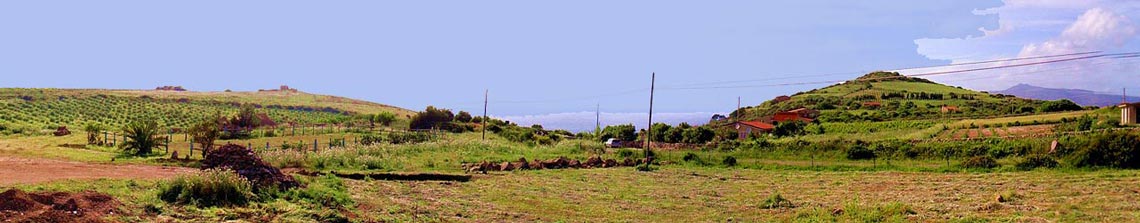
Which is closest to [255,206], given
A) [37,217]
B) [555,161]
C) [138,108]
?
[37,217]

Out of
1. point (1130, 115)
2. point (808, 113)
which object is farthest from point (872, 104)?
point (1130, 115)

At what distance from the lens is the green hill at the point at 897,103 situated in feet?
275

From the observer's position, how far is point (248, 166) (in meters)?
19.1

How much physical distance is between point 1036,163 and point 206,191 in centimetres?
3408

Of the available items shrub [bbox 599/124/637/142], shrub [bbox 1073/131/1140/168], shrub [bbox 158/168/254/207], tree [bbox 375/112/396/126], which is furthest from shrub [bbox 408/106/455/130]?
shrub [bbox 158/168/254/207]

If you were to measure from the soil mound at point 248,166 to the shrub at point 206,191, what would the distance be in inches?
38.2

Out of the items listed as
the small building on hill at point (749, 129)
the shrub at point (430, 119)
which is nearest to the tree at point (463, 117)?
the shrub at point (430, 119)

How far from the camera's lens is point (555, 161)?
37.8 m

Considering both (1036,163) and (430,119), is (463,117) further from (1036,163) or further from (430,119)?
(1036,163)

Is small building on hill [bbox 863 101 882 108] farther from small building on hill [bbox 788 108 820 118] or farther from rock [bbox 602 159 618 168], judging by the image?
rock [bbox 602 159 618 168]

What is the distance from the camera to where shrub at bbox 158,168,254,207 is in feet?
52.2

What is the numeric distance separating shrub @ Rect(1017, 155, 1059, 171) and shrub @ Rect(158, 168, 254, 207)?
32.1 m

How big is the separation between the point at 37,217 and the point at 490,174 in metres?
19.3

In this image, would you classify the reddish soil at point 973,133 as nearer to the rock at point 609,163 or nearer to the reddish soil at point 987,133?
the reddish soil at point 987,133
